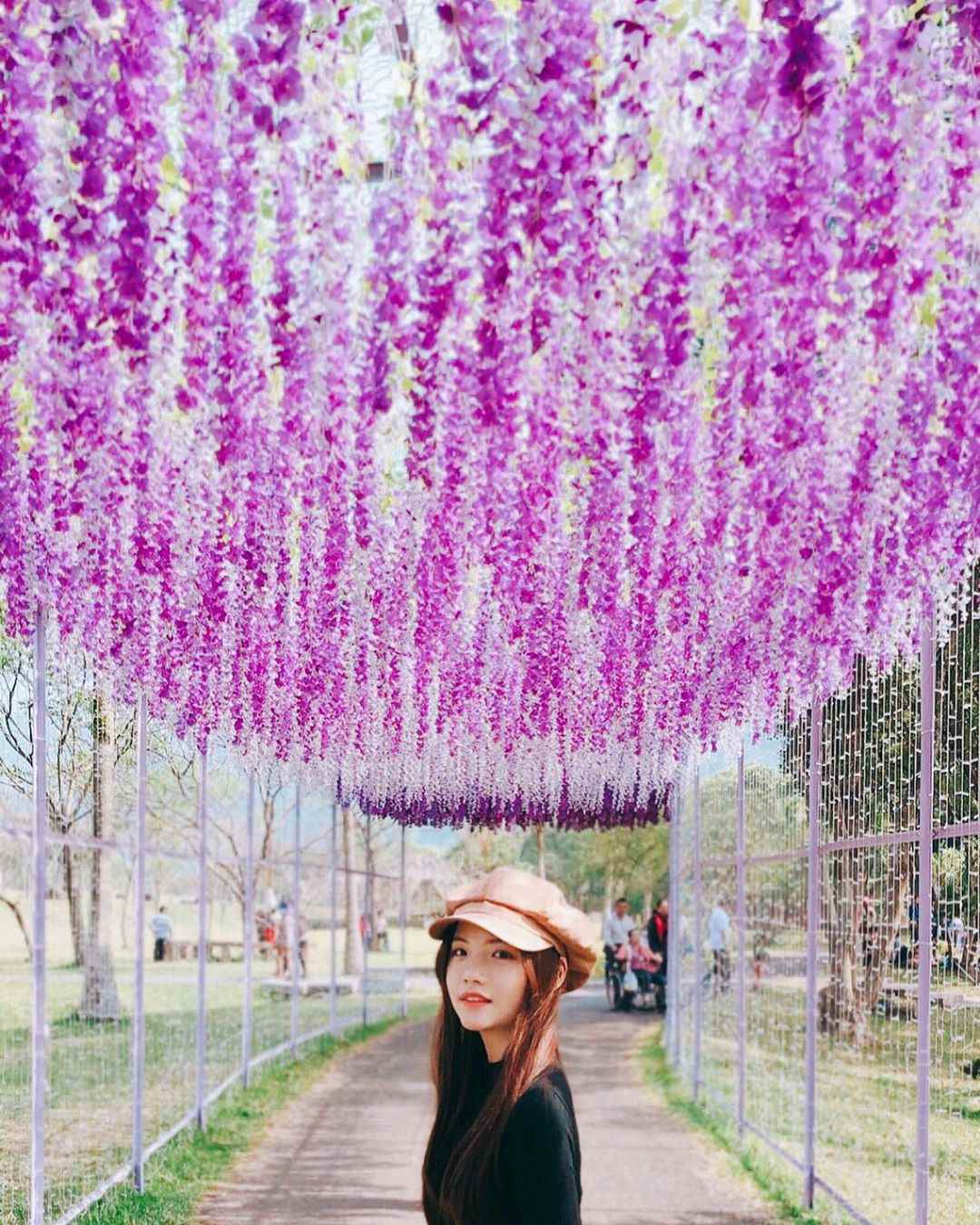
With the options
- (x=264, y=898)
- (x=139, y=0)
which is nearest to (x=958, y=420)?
(x=139, y=0)

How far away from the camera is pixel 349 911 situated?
22.0m

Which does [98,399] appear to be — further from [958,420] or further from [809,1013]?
[809,1013]

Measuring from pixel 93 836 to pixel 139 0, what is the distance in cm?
501

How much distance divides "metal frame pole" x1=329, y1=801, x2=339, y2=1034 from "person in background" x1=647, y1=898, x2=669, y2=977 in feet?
15.4

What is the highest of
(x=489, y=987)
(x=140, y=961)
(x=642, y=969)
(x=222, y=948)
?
(x=489, y=987)

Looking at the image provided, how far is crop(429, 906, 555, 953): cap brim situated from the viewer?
2996 millimetres

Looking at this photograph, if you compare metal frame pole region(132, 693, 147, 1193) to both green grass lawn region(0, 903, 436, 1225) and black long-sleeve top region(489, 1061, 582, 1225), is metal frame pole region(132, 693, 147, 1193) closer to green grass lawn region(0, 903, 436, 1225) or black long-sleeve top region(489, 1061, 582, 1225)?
green grass lawn region(0, 903, 436, 1225)

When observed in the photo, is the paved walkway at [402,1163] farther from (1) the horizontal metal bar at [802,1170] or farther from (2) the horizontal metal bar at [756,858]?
(2) the horizontal metal bar at [756,858]

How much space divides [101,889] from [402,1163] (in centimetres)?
329

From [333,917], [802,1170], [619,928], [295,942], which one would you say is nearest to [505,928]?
[802,1170]

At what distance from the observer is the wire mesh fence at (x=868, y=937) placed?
5465mm

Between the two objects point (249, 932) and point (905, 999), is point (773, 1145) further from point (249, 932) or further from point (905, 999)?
point (249, 932)

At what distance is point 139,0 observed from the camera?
2.92 metres

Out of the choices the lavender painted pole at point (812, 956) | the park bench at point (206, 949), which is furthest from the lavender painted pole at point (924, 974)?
the park bench at point (206, 949)
